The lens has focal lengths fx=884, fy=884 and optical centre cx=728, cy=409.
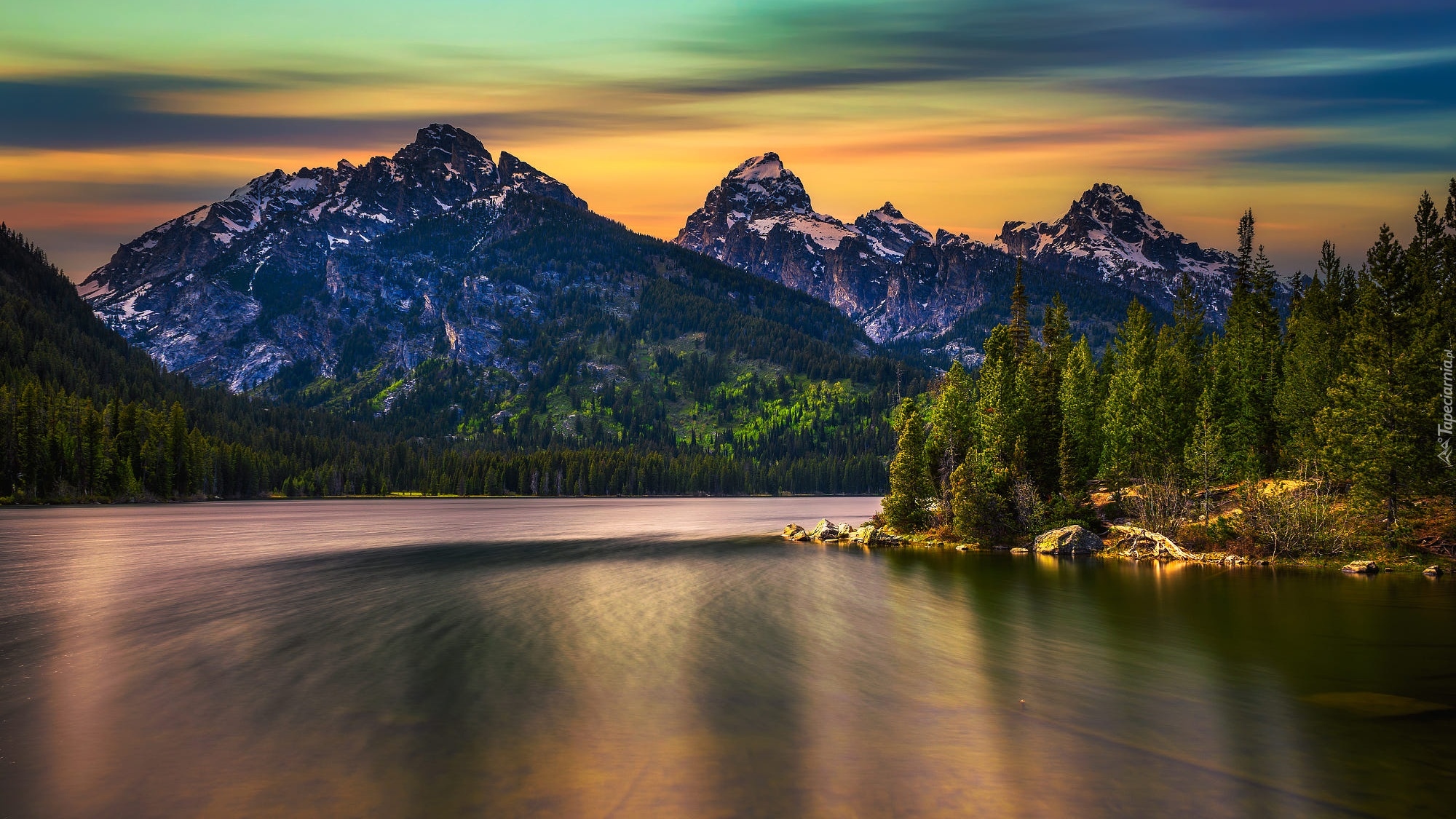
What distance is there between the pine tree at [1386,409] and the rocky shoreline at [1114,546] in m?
6.77

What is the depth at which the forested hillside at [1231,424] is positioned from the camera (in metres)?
72.6

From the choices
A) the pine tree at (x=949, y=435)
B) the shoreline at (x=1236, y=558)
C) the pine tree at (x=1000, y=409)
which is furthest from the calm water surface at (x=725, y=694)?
the pine tree at (x=949, y=435)

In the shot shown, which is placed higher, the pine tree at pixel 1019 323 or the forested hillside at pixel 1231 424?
the pine tree at pixel 1019 323

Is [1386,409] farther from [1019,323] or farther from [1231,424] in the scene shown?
[1019,323]

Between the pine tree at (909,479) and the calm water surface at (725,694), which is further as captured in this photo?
the pine tree at (909,479)

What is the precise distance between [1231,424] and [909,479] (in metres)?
34.8

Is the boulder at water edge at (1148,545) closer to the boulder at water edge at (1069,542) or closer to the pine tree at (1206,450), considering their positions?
the boulder at water edge at (1069,542)

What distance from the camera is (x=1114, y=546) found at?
299ft

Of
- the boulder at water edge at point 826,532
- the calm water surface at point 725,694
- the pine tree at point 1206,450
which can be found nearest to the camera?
the calm water surface at point 725,694

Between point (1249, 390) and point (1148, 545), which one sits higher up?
point (1249, 390)

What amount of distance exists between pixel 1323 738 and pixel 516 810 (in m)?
25.5

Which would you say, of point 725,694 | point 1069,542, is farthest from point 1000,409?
point 725,694

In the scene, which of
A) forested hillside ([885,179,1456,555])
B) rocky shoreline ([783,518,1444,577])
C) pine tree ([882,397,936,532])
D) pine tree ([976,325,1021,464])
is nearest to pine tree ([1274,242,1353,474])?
forested hillside ([885,179,1456,555])

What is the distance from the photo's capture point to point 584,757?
88.8 feet
